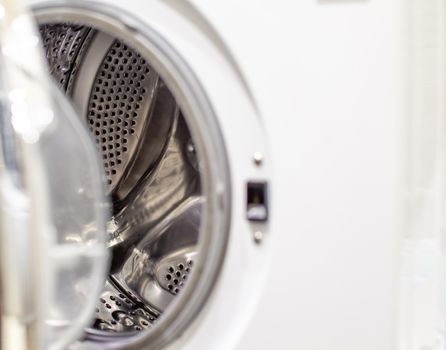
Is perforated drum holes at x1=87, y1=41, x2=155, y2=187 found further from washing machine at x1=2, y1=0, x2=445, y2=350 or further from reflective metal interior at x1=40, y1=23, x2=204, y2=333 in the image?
washing machine at x1=2, y1=0, x2=445, y2=350

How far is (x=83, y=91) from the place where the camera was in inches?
38.2

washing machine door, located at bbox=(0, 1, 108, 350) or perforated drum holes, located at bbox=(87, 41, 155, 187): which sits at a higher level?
perforated drum holes, located at bbox=(87, 41, 155, 187)

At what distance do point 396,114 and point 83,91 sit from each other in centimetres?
52

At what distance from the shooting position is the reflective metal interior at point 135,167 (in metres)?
0.93

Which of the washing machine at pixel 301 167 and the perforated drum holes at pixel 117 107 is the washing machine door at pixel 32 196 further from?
the perforated drum holes at pixel 117 107

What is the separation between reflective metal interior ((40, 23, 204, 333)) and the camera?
3.06ft

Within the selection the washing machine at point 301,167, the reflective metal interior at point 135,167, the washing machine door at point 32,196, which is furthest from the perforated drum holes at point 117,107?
the washing machine door at point 32,196

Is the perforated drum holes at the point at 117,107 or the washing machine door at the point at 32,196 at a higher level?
the perforated drum holes at the point at 117,107

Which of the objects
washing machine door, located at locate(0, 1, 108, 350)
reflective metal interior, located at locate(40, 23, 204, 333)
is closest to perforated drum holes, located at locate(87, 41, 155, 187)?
reflective metal interior, located at locate(40, 23, 204, 333)

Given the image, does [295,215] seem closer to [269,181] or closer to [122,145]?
[269,181]

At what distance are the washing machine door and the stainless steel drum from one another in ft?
0.88

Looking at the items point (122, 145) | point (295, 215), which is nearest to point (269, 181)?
point (295, 215)

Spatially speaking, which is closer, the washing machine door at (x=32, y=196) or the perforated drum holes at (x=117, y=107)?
the washing machine door at (x=32, y=196)

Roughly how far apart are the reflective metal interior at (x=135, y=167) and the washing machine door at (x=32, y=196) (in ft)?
0.88
